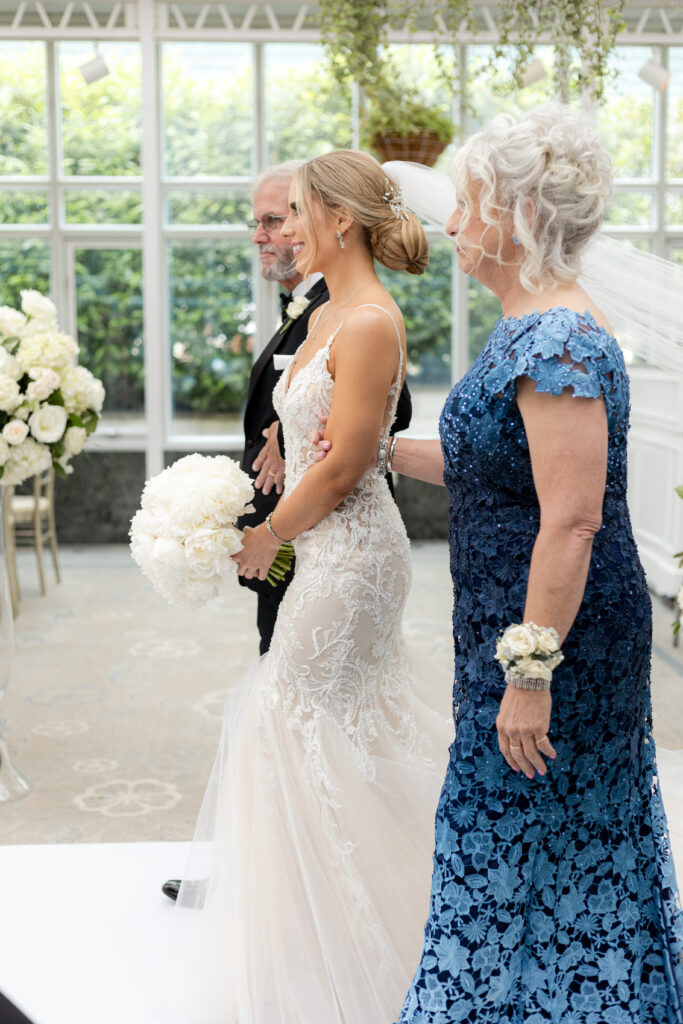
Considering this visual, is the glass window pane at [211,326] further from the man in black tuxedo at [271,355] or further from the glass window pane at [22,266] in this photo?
the man in black tuxedo at [271,355]

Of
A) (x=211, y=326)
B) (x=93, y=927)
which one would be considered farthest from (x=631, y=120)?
(x=93, y=927)

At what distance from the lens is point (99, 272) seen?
379 inches

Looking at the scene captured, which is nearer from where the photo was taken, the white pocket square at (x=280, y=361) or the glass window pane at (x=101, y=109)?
the white pocket square at (x=280, y=361)

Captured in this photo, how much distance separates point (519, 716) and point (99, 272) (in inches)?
334

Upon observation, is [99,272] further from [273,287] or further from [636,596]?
[636,596]

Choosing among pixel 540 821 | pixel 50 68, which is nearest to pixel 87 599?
pixel 50 68

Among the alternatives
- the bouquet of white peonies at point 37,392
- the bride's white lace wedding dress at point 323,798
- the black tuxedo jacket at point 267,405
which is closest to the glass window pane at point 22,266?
the bouquet of white peonies at point 37,392

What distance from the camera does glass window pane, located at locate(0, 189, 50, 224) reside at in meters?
9.48

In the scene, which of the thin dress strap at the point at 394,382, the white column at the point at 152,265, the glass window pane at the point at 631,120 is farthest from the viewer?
the glass window pane at the point at 631,120

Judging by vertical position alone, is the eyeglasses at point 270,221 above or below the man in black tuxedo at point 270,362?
above

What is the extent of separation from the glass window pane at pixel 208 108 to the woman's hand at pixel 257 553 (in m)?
7.66

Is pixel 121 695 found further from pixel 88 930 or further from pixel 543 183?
pixel 543 183

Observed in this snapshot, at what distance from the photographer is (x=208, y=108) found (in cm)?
945

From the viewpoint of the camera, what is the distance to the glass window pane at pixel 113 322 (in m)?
9.62
